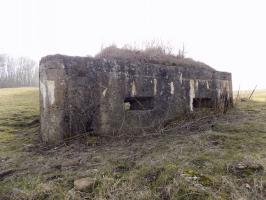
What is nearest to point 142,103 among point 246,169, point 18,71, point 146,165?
point 146,165

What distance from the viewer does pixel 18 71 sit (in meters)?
42.6

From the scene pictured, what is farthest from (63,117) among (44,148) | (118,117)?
(118,117)

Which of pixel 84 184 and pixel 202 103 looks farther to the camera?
pixel 202 103

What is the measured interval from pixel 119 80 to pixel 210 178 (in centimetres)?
289

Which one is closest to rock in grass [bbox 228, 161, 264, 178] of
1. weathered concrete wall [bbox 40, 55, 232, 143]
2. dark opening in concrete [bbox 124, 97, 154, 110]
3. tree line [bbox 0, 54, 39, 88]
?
weathered concrete wall [bbox 40, 55, 232, 143]

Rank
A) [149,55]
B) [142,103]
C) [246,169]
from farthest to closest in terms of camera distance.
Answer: [149,55] → [142,103] → [246,169]

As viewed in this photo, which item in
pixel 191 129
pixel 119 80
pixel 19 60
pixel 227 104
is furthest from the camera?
pixel 19 60

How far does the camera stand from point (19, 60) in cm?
4803

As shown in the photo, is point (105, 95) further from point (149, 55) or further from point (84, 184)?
point (84, 184)

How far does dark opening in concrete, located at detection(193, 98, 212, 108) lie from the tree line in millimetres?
29863

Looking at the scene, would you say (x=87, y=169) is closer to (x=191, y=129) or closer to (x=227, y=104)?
(x=191, y=129)

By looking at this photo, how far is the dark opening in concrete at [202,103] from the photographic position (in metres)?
7.51

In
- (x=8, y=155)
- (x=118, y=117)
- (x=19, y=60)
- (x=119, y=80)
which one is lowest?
(x=8, y=155)

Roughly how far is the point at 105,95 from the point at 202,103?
3337 millimetres
